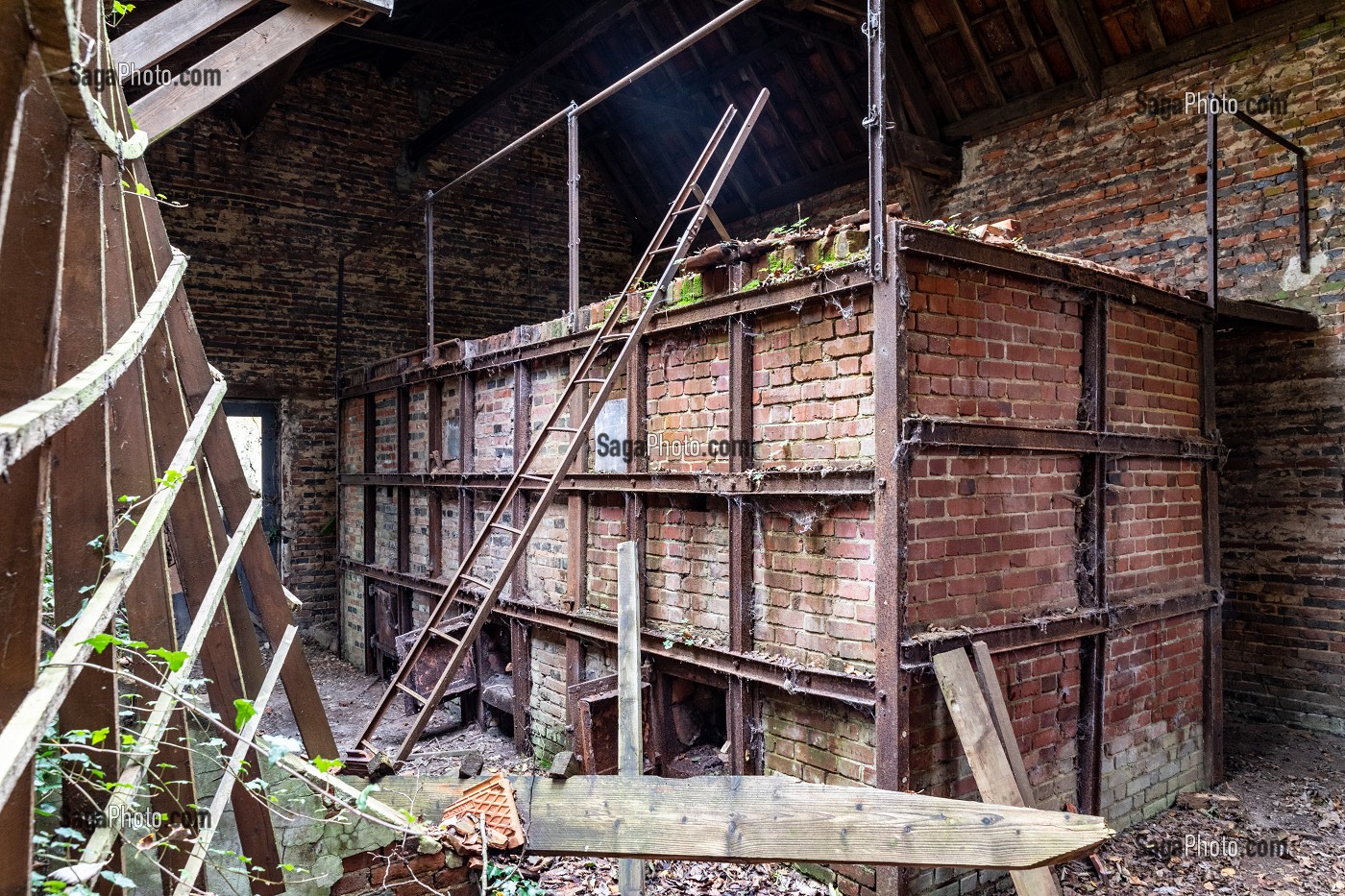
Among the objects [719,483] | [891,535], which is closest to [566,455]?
[719,483]

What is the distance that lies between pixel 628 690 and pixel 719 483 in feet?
3.89

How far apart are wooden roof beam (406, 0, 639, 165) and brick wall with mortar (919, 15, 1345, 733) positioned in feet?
16.7

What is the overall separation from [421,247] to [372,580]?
4.31 m

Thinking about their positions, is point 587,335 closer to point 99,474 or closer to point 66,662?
point 99,474

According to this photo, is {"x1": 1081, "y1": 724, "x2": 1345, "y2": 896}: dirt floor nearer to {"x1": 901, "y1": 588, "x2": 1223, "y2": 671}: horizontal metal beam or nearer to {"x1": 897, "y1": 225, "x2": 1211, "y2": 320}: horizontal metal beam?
{"x1": 901, "y1": 588, "x2": 1223, "y2": 671}: horizontal metal beam

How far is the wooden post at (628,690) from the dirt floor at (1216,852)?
0.39m

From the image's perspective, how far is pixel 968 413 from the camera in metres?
3.58

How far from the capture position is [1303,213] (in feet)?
19.0

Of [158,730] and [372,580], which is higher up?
[158,730]

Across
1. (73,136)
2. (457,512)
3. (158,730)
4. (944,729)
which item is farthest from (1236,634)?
(73,136)

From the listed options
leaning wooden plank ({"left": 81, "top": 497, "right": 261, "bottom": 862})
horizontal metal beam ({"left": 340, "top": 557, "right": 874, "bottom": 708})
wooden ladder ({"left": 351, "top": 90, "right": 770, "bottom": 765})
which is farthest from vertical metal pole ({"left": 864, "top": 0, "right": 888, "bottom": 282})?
leaning wooden plank ({"left": 81, "top": 497, "right": 261, "bottom": 862})

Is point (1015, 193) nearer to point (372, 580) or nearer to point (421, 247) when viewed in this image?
point (421, 247)

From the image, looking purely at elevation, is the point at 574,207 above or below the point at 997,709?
above

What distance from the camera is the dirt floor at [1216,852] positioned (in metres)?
3.69
